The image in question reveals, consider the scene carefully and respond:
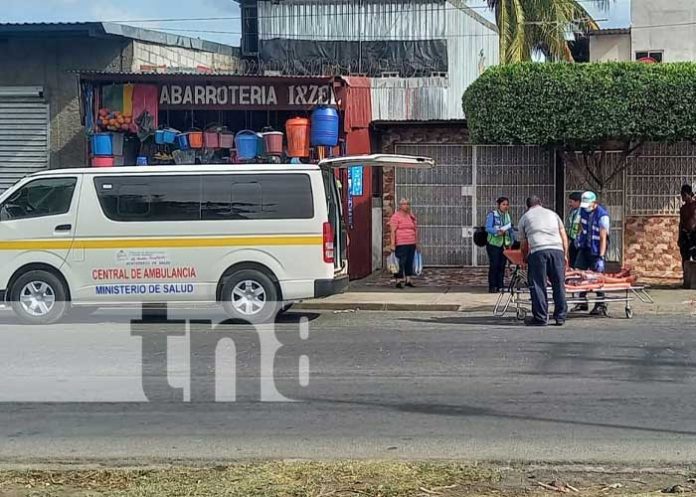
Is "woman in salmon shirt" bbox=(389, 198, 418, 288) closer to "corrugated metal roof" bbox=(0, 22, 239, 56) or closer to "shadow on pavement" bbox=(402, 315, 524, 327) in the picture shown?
"shadow on pavement" bbox=(402, 315, 524, 327)

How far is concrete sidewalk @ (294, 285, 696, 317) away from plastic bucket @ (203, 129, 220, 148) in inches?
150

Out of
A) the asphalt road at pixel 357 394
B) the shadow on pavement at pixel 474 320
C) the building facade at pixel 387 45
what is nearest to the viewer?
the asphalt road at pixel 357 394

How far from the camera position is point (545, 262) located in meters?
13.4

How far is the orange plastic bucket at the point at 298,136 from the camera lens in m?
18.5

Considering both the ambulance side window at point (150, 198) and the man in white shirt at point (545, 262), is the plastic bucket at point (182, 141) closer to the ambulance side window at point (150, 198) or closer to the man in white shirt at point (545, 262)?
the ambulance side window at point (150, 198)

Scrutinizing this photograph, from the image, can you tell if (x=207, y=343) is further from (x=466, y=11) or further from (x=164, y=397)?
(x=466, y=11)

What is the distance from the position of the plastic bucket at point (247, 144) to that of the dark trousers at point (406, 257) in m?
3.17

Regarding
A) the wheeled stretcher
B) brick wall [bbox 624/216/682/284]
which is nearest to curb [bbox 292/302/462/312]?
the wheeled stretcher

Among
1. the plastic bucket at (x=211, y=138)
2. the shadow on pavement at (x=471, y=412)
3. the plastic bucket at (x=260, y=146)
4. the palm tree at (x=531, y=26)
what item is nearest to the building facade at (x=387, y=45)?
the palm tree at (x=531, y=26)

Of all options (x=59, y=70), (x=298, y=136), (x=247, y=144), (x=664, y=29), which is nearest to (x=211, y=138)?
(x=247, y=144)

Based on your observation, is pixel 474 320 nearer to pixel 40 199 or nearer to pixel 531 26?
pixel 40 199

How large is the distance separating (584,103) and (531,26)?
441 inches

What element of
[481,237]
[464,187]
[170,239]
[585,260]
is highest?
[464,187]

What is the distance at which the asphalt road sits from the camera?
7.36 m
